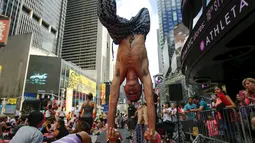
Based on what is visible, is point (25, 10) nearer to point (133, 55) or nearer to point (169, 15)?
point (169, 15)

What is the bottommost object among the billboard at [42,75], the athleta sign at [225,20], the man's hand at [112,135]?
the man's hand at [112,135]

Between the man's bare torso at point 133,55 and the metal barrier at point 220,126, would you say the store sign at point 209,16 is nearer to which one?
the metal barrier at point 220,126

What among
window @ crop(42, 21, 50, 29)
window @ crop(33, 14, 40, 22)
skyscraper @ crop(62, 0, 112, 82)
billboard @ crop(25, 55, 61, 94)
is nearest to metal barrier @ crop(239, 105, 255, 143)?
billboard @ crop(25, 55, 61, 94)

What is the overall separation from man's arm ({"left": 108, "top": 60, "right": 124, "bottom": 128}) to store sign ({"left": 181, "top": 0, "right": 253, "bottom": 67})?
3.14 meters

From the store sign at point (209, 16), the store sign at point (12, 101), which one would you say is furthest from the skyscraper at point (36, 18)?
the store sign at point (209, 16)

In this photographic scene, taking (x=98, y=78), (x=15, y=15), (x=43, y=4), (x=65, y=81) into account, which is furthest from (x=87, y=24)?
(x=65, y=81)

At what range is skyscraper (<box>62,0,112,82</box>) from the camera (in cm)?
10275

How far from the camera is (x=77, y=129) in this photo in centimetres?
304

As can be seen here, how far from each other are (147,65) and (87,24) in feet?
389

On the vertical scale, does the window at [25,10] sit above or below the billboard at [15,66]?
above

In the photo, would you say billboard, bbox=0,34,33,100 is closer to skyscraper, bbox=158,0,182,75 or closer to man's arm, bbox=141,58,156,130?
man's arm, bbox=141,58,156,130

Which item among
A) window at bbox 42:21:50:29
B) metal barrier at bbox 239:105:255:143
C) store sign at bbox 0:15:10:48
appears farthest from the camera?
window at bbox 42:21:50:29

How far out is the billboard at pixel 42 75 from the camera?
125 feet

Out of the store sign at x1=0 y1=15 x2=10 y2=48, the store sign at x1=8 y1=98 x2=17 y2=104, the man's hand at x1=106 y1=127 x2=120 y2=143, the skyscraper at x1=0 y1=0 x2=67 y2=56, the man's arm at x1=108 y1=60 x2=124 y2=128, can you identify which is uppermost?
the skyscraper at x1=0 y1=0 x2=67 y2=56
